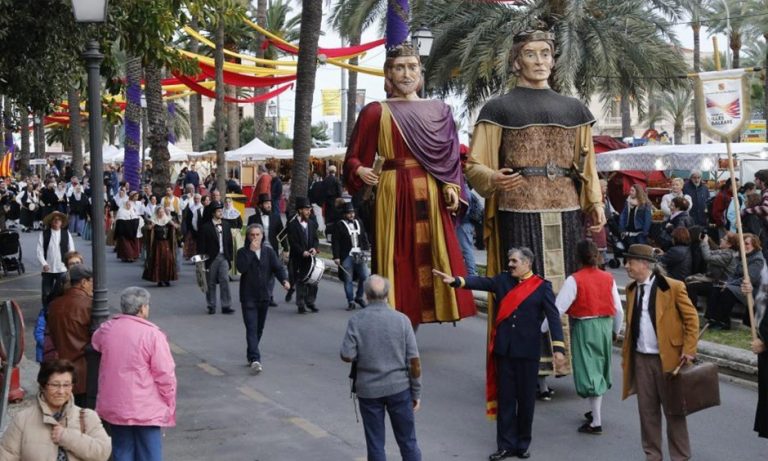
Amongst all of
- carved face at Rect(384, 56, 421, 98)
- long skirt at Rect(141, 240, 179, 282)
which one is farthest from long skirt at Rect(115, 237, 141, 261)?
carved face at Rect(384, 56, 421, 98)

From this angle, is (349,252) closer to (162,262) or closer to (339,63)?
(162,262)

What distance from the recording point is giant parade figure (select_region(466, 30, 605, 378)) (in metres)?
10.2

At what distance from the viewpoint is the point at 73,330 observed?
28.4ft

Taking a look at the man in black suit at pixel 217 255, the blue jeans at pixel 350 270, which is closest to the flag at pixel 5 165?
the man in black suit at pixel 217 255

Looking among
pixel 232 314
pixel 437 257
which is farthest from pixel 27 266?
pixel 437 257

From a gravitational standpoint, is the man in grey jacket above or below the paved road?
above

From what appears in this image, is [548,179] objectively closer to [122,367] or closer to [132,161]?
[122,367]

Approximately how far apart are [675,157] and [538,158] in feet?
45.1

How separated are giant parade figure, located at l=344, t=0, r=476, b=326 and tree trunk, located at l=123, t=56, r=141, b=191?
1741 cm

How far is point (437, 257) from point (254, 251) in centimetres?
214

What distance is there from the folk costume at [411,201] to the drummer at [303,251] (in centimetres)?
424

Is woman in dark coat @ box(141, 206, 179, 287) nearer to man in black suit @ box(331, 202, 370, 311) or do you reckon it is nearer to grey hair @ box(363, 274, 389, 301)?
man in black suit @ box(331, 202, 370, 311)

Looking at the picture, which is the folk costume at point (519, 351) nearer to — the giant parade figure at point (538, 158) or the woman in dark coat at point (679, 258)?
the giant parade figure at point (538, 158)

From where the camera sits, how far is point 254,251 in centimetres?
1243
